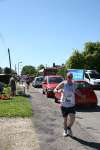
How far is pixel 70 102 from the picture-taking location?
12.2m

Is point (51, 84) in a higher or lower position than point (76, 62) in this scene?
lower

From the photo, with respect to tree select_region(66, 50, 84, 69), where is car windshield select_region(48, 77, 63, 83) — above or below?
below

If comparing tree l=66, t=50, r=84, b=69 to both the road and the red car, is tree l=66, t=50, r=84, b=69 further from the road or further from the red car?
the road

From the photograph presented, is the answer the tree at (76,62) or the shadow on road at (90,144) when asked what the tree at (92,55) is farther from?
the shadow on road at (90,144)

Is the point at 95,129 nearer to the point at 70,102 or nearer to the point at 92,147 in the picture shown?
the point at 70,102

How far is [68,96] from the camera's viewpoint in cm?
1223

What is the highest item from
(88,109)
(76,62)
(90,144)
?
(76,62)

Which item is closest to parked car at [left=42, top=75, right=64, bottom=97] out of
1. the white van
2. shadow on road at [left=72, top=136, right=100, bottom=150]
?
the white van

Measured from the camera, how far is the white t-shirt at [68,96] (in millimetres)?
12164

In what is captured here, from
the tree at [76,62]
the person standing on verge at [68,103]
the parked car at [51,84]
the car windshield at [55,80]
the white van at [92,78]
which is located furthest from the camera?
the tree at [76,62]

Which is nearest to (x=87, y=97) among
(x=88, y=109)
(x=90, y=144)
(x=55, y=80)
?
(x=88, y=109)

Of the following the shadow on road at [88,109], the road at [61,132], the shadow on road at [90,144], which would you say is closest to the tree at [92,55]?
the shadow on road at [88,109]

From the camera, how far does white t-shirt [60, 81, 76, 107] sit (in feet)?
39.9

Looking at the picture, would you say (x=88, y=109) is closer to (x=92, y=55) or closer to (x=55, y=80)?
(x=55, y=80)
